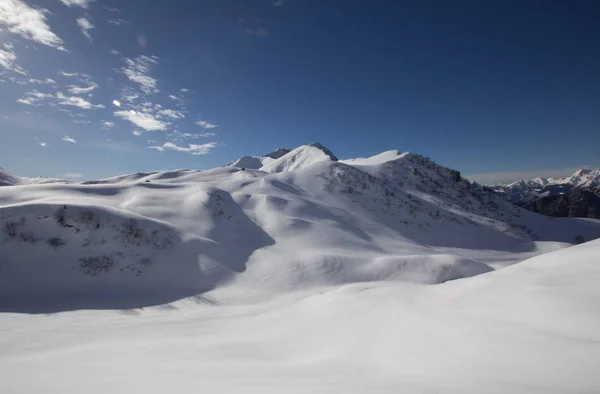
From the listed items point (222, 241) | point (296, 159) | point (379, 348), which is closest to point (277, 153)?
point (296, 159)

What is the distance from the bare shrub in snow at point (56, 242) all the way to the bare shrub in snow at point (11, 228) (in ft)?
5.71

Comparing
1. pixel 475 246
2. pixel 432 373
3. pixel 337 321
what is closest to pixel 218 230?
pixel 337 321

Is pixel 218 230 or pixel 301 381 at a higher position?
pixel 218 230

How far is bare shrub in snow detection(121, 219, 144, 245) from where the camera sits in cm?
1759

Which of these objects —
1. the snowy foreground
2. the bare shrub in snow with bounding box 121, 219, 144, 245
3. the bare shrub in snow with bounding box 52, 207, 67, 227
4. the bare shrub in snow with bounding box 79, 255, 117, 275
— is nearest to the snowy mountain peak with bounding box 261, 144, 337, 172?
the snowy foreground

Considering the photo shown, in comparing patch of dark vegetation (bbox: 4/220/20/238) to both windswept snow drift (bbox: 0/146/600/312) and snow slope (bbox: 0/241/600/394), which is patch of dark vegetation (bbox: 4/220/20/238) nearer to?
windswept snow drift (bbox: 0/146/600/312)

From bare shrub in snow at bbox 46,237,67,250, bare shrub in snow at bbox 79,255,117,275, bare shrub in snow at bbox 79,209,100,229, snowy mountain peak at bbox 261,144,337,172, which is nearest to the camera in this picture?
bare shrub in snow at bbox 79,255,117,275

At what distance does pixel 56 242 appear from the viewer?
15711 mm

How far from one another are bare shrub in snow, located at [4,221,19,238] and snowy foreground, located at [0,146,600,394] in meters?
0.08

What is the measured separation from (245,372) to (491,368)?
12.0 ft

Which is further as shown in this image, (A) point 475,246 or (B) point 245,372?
(A) point 475,246

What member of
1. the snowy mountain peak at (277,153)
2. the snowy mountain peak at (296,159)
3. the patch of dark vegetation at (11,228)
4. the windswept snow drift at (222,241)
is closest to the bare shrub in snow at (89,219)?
the windswept snow drift at (222,241)

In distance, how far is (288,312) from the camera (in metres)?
8.82

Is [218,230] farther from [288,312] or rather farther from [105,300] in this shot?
[288,312]
